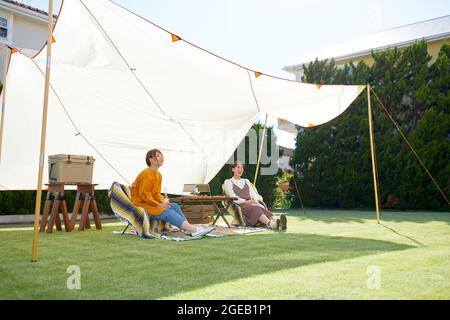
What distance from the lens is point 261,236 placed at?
544 centimetres

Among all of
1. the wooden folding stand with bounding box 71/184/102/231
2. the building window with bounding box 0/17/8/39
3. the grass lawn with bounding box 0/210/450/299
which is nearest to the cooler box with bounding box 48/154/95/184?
the wooden folding stand with bounding box 71/184/102/231

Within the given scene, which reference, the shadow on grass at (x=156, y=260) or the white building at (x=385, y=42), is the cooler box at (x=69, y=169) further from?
the white building at (x=385, y=42)

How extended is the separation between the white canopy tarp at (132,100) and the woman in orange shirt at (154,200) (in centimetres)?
149

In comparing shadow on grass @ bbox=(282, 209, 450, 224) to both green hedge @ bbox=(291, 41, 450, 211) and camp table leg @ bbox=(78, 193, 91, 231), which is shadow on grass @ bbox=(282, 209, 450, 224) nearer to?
green hedge @ bbox=(291, 41, 450, 211)

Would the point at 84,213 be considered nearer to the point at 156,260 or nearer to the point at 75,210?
the point at 75,210

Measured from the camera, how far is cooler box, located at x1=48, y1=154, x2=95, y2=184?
627cm

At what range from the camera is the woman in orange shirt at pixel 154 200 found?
17.8ft

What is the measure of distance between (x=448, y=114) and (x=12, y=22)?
12.3m

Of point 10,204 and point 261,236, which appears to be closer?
point 261,236

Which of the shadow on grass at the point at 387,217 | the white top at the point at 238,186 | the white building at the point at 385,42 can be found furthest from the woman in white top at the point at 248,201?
the white building at the point at 385,42

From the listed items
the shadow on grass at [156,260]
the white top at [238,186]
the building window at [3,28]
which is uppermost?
the building window at [3,28]

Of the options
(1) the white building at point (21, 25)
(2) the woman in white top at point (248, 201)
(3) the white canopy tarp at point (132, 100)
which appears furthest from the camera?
(1) the white building at point (21, 25)
